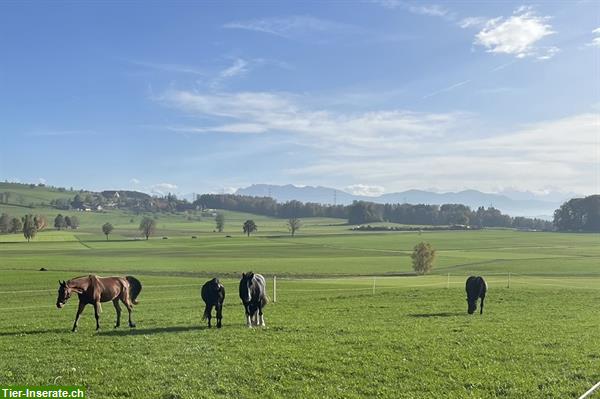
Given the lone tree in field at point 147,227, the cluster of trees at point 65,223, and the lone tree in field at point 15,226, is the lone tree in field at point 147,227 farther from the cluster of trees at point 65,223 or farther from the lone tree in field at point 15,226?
the cluster of trees at point 65,223

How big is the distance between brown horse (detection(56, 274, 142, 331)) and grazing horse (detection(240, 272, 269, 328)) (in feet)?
14.2

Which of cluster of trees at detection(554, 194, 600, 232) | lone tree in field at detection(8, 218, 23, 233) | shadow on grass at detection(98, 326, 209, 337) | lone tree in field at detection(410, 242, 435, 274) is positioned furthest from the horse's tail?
cluster of trees at detection(554, 194, 600, 232)

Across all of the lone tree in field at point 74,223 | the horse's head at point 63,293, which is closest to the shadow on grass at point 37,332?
the horse's head at point 63,293

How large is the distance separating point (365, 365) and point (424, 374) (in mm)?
1463

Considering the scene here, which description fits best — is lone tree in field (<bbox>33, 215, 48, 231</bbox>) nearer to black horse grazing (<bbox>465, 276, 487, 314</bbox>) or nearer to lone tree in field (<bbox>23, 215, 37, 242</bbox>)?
lone tree in field (<bbox>23, 215, 37, 242</bbox>)

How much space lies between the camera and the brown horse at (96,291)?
18.4m

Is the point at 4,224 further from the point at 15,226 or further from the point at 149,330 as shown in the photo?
the point at 149,330

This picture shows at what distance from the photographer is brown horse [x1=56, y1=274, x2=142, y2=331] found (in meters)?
18.4

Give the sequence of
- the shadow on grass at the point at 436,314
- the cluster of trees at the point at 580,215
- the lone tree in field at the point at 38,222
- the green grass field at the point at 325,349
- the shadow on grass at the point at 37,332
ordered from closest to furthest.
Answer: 1. the green grass field at the point at 325,349
2. the shadow on grass at the point at 37,332
3. the shadow on grass at the point at 436,314
4. the lone tree in field at the point at 38,222
5. the cluster of trees at the point at 580,215

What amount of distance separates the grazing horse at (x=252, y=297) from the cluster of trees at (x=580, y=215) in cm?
19079

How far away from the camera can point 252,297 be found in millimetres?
19328

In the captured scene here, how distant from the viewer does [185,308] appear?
27.2 metres

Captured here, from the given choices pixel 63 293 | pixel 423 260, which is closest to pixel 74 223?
Answer: pixel 423 260

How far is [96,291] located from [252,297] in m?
5.71
